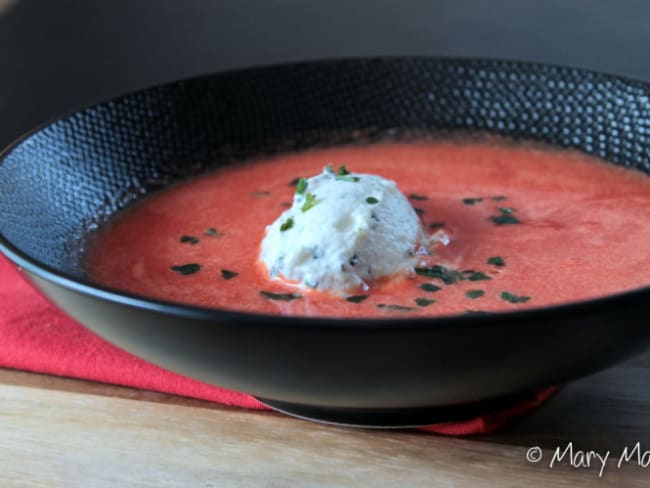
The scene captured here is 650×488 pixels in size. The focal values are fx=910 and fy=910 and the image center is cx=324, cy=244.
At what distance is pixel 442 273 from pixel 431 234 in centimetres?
19

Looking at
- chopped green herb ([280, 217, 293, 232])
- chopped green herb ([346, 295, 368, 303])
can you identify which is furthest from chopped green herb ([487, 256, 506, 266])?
chopped green herb ([280, 217, 293, 232])

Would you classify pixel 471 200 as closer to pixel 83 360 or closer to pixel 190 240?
pixel 190 240

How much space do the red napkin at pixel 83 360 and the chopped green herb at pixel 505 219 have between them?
0.41 meters

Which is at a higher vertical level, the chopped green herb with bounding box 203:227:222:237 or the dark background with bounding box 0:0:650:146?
the dark background with bounding box 0:0:650:146

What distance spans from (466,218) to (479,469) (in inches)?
23.8

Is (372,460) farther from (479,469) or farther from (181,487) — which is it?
(181,487)

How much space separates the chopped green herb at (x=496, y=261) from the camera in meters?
1.44

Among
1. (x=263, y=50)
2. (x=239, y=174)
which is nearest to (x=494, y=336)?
(x=239, y=174)

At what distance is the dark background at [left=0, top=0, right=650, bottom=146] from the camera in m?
2.76

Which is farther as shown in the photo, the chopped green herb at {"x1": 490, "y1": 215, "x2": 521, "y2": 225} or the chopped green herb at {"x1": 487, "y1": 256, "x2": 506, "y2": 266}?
the chopped green herb at {"x1": 490, "y1": 215, "x2": 521, "y2": 225}

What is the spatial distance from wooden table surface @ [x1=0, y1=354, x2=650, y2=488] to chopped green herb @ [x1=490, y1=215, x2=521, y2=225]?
369 millimetres

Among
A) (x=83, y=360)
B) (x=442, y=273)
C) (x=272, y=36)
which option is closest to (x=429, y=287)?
(x=442, y=273)

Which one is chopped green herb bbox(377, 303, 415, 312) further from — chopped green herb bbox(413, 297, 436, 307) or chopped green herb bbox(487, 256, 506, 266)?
chopped green herb bbox(487, 256, 506, 266)

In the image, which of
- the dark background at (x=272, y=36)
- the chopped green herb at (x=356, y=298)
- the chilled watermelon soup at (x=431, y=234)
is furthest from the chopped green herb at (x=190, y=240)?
the dark background at (x=272, y=36)
